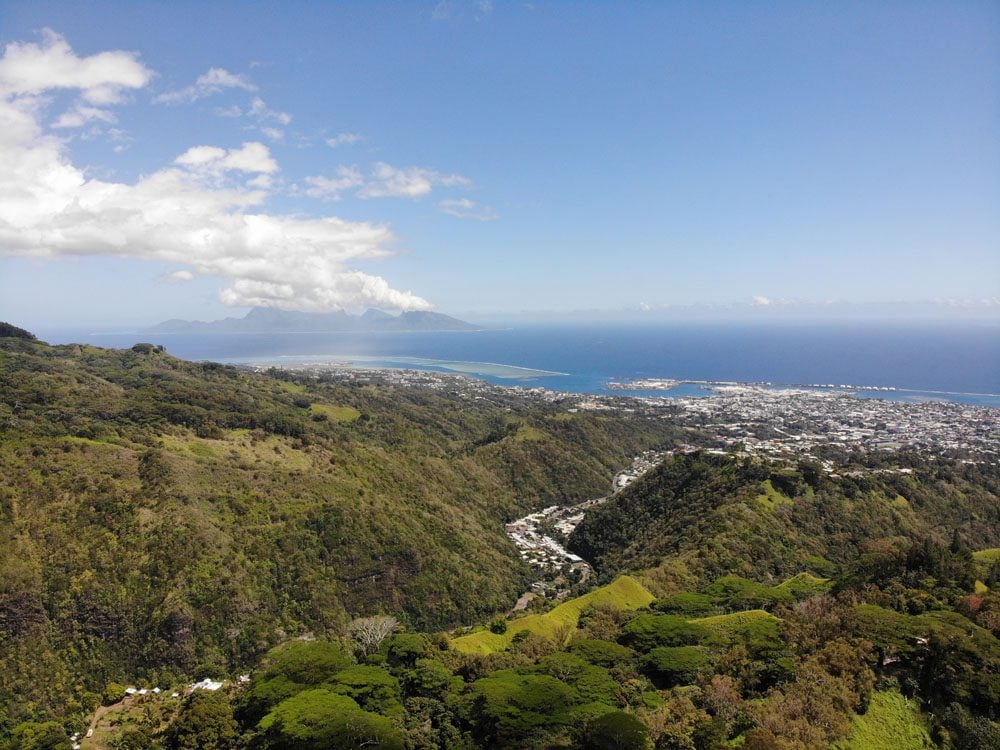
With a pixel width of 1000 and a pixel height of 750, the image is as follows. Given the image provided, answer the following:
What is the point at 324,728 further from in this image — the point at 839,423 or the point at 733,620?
the point at 839,423

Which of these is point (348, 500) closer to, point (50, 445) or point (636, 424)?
point (50, 445)

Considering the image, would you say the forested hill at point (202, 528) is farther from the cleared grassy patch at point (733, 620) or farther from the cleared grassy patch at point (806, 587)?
the cleared grassy patch at point (806, 587)

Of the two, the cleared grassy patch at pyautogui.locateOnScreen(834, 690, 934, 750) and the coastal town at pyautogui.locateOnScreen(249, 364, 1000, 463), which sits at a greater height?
the cleared grassy patch at pyautogui.locateOnScreen(834, 690, 934, 750)

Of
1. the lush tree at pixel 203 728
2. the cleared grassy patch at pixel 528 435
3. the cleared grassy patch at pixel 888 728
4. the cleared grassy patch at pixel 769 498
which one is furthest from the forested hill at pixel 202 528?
the cleared grassy patch at pixel 888 728

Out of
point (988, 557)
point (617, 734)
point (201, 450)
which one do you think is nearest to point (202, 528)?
point (201, 450)

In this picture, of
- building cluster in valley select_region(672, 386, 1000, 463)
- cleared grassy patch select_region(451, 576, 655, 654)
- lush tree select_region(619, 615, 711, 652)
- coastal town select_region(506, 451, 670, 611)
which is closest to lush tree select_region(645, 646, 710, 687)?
lush tree select_region(619, 615, 711, 652)

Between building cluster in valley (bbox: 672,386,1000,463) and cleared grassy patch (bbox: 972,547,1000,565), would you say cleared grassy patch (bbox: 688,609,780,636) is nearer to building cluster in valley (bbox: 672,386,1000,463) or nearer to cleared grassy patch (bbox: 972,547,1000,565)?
cleared grassy patch (bbox: 972,547,1000,565)
